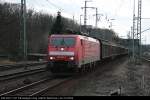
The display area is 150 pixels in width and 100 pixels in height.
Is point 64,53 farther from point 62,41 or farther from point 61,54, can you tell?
point 62,41

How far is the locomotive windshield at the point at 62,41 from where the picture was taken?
24.5 metres

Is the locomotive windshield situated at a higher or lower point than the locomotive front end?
higher

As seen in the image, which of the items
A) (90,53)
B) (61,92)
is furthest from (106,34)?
(61,92)

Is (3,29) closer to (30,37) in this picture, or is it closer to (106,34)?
(30,37)

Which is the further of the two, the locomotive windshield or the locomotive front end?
the locomotive windshield

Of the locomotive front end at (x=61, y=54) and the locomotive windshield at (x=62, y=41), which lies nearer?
the locomotive front end at (x=61, y=54)

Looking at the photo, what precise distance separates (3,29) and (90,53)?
3394cm

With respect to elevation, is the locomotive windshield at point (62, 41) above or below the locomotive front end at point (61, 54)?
above

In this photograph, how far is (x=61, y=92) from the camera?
1662 cm

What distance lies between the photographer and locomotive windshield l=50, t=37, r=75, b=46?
2448cm

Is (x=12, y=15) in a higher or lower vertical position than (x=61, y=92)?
higher

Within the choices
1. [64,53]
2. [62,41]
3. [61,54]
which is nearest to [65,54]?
[64,53]

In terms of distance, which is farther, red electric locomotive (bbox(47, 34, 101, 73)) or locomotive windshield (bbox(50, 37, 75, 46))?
locomotive windshield (bbox(50, 37, 75, 46))

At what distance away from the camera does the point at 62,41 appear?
24.7 meters
